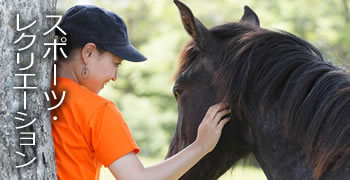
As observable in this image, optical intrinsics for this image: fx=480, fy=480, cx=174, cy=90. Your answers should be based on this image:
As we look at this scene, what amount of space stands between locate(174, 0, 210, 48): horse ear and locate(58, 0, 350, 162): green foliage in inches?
447

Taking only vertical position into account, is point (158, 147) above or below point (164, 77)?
below

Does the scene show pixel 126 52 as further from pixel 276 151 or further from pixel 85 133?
pixel 276 151

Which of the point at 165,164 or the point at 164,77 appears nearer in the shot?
the point at 165,164

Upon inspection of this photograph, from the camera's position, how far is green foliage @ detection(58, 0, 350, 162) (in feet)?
47.3

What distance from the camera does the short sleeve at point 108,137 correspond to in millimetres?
2156

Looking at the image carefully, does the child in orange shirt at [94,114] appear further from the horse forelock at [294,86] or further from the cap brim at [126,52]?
the horse forelock at [294,86]

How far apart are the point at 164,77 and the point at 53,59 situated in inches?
506

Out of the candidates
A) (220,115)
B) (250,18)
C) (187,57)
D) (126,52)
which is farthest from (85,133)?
(250,18)

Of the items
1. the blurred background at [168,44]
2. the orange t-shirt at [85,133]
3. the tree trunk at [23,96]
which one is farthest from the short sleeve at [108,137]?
the blurred background at [168,44]

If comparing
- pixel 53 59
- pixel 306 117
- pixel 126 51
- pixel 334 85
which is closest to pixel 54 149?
pixel 53 59

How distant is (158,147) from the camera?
52.1ft

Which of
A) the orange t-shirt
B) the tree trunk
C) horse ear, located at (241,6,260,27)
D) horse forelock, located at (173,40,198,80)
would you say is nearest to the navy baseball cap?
the tree trunk

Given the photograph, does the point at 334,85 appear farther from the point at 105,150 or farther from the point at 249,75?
the point at 105,150

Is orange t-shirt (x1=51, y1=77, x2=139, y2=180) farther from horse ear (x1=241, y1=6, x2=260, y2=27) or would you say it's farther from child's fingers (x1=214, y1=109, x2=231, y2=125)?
horse ear (x1=241, y1=6, x2=260, y2=27)
